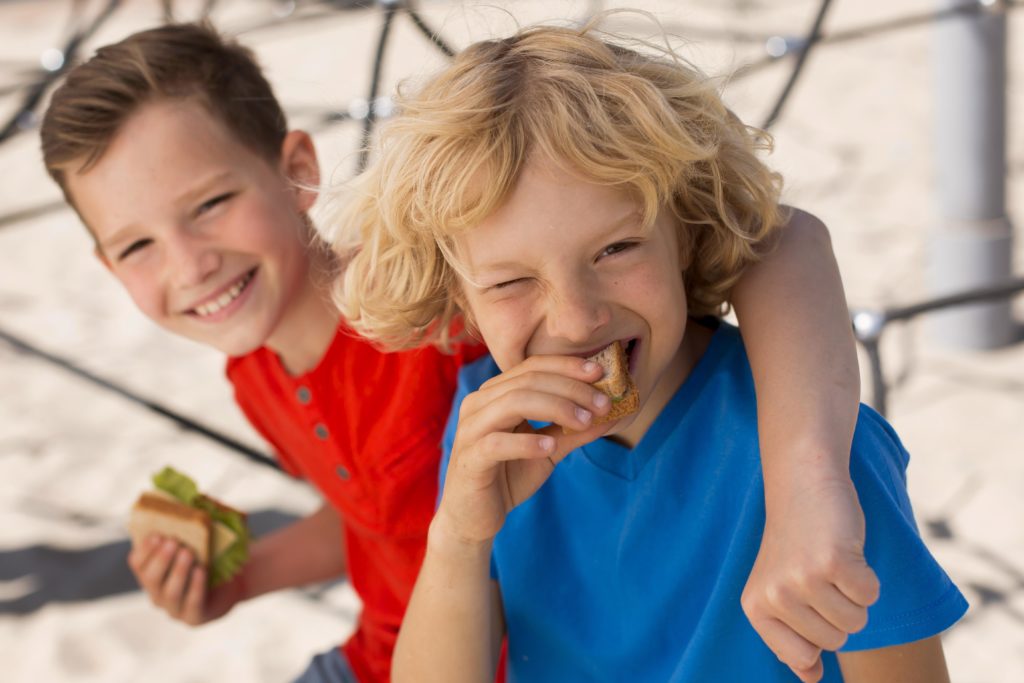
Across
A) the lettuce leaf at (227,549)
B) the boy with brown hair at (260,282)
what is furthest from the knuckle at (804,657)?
the lettuce leaf at (227,549)

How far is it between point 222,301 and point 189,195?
13 centimetres

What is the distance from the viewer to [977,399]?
2977 mm

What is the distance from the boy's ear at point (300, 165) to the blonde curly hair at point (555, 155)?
27cm

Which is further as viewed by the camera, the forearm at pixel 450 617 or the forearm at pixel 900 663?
the forearm at pixel 450 617

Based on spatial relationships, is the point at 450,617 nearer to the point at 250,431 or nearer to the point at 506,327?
the point at 506,327

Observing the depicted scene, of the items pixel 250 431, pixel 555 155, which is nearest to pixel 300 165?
pixel 555 155

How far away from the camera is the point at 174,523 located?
56.5 inches

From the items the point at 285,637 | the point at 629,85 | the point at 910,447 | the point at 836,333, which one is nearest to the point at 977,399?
the point at 910,447

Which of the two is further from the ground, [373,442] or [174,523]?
[373,442]

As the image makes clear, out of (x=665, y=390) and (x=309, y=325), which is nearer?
(x=665, y=390)

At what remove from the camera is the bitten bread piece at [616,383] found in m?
0.94

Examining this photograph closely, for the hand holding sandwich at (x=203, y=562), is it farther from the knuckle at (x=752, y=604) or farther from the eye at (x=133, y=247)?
the knuckle at (x=752, y=604)

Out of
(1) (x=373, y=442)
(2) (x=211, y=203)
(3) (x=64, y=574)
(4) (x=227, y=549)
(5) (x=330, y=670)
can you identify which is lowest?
(3) (x=64, y=574)

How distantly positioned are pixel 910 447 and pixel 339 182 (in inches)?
77.2
